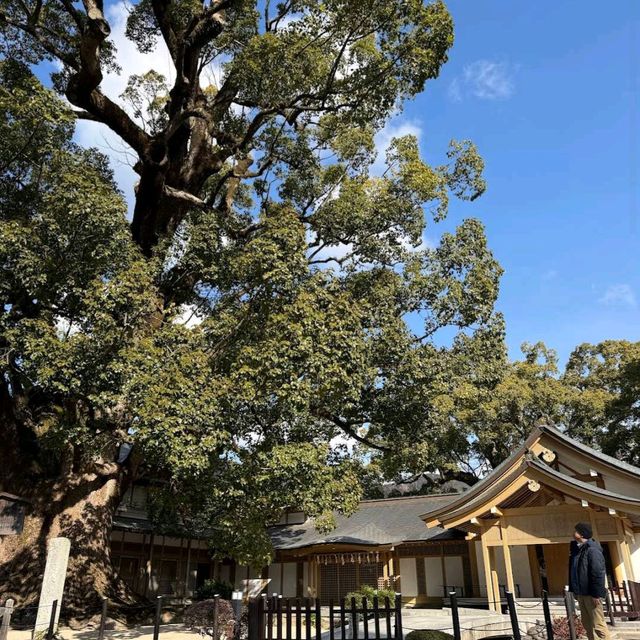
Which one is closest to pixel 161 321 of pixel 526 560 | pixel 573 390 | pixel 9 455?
pixel 9 455

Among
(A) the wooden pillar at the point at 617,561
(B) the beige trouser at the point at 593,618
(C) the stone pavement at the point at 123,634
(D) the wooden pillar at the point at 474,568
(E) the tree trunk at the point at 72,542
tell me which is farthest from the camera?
(D) the wooden pillar at the point at 474,568

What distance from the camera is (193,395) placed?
35.8 feet

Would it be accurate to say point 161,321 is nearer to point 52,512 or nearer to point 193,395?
point 193,395

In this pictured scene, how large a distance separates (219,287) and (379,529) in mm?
12408

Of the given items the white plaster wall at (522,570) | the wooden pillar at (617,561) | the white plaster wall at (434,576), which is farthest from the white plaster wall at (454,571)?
the wooden pillar at (617,561)

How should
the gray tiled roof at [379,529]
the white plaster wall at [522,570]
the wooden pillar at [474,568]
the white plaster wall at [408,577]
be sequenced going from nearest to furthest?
the white plaster wall at [522,570] → the wooden pillar at [474,568] → the white plaster wall at [408,577] → the gray tiled roof at [379,529]

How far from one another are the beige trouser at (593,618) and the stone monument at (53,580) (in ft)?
30.0

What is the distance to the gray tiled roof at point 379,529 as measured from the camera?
20438mm

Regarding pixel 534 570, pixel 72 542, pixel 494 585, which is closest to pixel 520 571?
pixel 534 570

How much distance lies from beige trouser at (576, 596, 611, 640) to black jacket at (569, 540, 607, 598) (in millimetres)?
132

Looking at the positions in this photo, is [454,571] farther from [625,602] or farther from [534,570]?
[625,602]

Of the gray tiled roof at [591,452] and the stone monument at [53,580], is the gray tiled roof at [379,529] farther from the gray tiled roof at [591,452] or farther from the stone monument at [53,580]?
the stone monument at [53,580]

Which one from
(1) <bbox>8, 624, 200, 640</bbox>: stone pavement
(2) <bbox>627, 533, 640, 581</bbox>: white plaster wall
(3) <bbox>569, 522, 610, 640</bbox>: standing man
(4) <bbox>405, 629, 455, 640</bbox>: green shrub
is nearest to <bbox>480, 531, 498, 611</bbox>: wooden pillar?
(2) <bbox>627, 533, 640, 581</bbox>: white plaster wall

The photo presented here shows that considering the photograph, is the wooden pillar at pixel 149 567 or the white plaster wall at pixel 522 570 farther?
the wooden pillar at pixel 149 567
